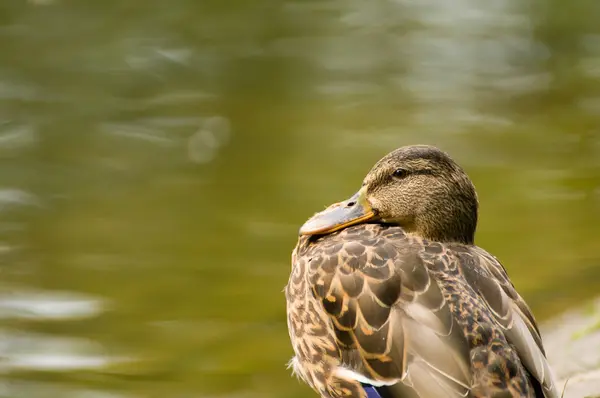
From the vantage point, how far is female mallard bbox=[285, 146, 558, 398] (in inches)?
137

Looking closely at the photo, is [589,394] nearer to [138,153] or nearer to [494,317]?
[494,317]

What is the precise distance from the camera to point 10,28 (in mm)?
10156

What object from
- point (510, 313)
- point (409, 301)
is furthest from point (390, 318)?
point (510, 313)

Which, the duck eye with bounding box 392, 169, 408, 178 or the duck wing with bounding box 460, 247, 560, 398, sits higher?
the duck eye with bounding box 392, 169, 408, 178

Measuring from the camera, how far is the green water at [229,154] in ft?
18.3

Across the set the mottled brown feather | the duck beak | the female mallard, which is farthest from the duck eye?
the mottled brown feather

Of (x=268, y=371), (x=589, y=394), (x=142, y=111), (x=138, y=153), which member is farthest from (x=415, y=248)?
(x=142, y=111)

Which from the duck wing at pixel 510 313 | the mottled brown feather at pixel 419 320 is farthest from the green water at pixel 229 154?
the duck wing at pixel 510 313

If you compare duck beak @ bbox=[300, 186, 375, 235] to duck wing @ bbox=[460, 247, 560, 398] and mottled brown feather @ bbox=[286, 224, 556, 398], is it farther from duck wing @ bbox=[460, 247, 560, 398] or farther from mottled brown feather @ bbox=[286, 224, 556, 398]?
duck wing @ bbox=[460, 247, 560, 398]

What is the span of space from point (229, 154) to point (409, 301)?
434cm

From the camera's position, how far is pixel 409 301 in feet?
12.0

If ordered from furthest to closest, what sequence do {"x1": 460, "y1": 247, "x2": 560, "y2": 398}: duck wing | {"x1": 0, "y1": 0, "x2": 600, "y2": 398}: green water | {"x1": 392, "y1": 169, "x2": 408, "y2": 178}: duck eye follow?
{"x1": 0, "y1": 0, "x2": 600, "y2": 398}: green water
{"x1": 392, "y1": 169, "x2": 408, "y2": 178}: duck eye
{"x1": 460, "y1": 247, "x2": 560, "y2": 398}: duck wing

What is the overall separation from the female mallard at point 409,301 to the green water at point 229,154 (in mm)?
1133

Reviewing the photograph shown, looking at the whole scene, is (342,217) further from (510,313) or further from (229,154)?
(229,154)
